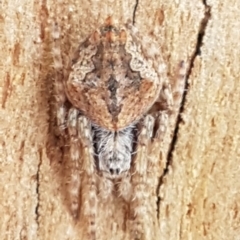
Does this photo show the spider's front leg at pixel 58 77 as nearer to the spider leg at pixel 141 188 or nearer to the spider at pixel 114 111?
the spider at pixel 114 111

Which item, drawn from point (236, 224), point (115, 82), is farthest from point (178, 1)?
point (236, 224)

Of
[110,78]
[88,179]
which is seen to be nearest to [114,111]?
[110,78]

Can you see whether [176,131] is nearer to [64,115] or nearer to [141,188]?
[141,188]

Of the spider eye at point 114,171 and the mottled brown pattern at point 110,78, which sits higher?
the mottled brown pattern at point 110,78

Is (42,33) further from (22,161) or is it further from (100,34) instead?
(22,161)

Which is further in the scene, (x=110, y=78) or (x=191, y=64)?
(x=191, y=64)

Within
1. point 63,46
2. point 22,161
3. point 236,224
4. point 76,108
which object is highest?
point 63,46

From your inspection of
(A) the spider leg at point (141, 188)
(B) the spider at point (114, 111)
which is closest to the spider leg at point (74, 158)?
(B) the spider at point (114, 111)
